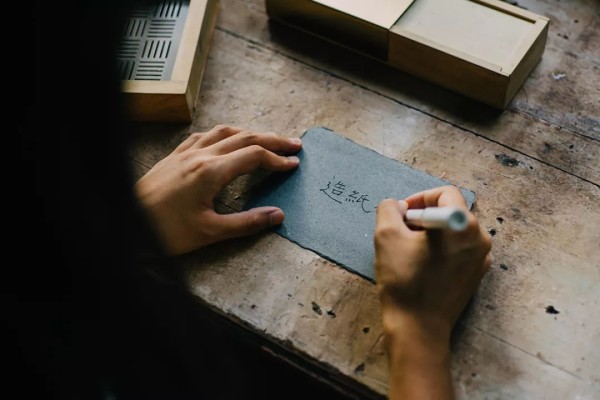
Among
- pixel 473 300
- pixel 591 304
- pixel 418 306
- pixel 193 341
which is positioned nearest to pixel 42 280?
pixel 193 341

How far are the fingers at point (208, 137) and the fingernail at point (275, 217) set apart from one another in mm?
141

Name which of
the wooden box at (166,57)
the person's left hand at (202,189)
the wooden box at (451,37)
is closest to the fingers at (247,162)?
the person's left hand at (202,189)

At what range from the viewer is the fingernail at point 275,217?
1051 millimetres

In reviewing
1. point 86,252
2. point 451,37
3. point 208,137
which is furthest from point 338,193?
point 86,252

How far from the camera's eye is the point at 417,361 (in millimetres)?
886

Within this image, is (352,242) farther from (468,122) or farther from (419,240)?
(468,122)

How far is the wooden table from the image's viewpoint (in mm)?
949

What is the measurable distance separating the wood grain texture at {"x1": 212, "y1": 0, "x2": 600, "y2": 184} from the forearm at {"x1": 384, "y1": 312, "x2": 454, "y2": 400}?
0.37 meters

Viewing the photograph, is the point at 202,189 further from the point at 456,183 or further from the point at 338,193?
the point at 456,183

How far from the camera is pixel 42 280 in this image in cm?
57

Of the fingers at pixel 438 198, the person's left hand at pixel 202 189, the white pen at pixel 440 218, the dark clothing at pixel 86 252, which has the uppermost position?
the dark clothing at pixel 86 252

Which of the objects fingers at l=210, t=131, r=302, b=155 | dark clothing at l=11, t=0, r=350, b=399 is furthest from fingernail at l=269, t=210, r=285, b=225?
dark clothing at l=11, t=0, r=350, b=399

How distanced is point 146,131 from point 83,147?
2.34 feet

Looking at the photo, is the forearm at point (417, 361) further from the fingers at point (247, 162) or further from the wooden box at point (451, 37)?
the wooden box at point (451, 37)
